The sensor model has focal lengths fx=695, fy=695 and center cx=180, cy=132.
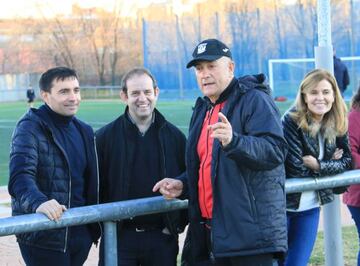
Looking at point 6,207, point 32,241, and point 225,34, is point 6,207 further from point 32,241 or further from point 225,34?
point 225,34

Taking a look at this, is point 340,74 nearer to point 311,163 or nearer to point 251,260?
point 311,163

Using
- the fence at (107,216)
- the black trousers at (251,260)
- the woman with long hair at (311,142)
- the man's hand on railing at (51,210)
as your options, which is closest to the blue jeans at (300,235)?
the woman with long hair at (311,142)

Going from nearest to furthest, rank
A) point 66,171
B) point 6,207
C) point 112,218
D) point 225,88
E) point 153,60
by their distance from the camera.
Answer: point 112,218, point 225,88, point 66,171, point 6,207, point 153,60

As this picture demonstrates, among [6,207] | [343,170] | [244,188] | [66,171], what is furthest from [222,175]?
[6,207]

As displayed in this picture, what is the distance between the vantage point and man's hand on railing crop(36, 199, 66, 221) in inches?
113

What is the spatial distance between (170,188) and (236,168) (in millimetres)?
417

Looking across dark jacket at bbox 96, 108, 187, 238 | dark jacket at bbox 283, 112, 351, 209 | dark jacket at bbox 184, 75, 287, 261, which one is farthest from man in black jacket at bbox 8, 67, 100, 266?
dark jacket at bbox 283, 112, 351, 209

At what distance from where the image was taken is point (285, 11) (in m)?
47.4

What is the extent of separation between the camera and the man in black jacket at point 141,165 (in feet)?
12.4

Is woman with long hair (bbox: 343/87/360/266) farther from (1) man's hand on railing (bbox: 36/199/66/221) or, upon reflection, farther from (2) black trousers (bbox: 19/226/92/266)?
(1) man's hand on railing (bbox: 36/199/66/221)

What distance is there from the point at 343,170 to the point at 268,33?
142 ft

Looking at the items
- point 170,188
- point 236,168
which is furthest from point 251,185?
point 170,188

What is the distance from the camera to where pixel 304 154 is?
4066 mm

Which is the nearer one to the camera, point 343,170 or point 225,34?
point 343,170
